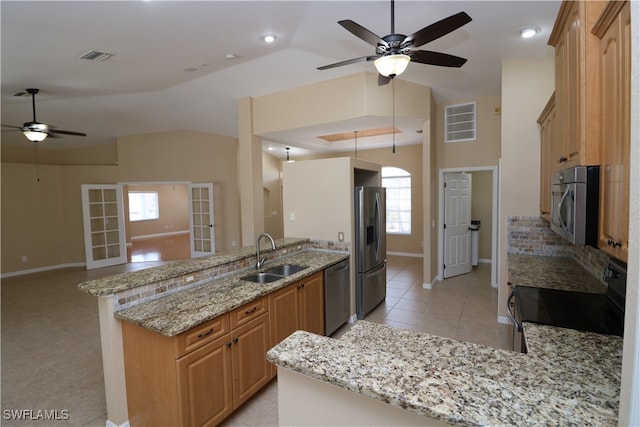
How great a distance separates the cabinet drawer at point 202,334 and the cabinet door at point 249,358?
12 centimetres

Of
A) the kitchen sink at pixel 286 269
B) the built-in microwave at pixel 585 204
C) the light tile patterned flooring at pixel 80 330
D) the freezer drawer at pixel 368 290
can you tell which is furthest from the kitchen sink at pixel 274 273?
the built-in microwave at pixel 585 204

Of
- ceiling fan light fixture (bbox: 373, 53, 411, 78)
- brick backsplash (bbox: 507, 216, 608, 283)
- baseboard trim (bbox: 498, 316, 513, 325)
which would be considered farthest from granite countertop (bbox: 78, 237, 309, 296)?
baseboard trim (bbox: 498, 316, 513, 325)

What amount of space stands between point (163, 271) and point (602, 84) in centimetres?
287

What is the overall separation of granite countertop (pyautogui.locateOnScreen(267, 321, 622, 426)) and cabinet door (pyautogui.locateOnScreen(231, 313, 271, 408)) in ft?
3.46

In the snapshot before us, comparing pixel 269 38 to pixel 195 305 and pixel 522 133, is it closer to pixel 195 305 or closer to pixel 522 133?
Result: pixel 195 305

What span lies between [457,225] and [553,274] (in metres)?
3.26

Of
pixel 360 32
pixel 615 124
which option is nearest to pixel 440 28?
pixel 360 32

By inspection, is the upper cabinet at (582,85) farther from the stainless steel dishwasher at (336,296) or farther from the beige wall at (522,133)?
the stainless steel dishwasher at (336,296)

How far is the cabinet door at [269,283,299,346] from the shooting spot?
2.68 metres

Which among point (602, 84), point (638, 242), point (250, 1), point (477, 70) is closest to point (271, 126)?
point (250, 1)

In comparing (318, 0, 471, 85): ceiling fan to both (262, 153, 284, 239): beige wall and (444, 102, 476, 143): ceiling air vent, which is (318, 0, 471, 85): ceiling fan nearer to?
(444, 102, 476, 143): ceiling air vent

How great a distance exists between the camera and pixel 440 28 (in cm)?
217

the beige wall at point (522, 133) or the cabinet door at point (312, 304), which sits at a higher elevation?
the beige wall at point (522, 133)

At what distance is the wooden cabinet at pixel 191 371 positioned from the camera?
75.5 inches
